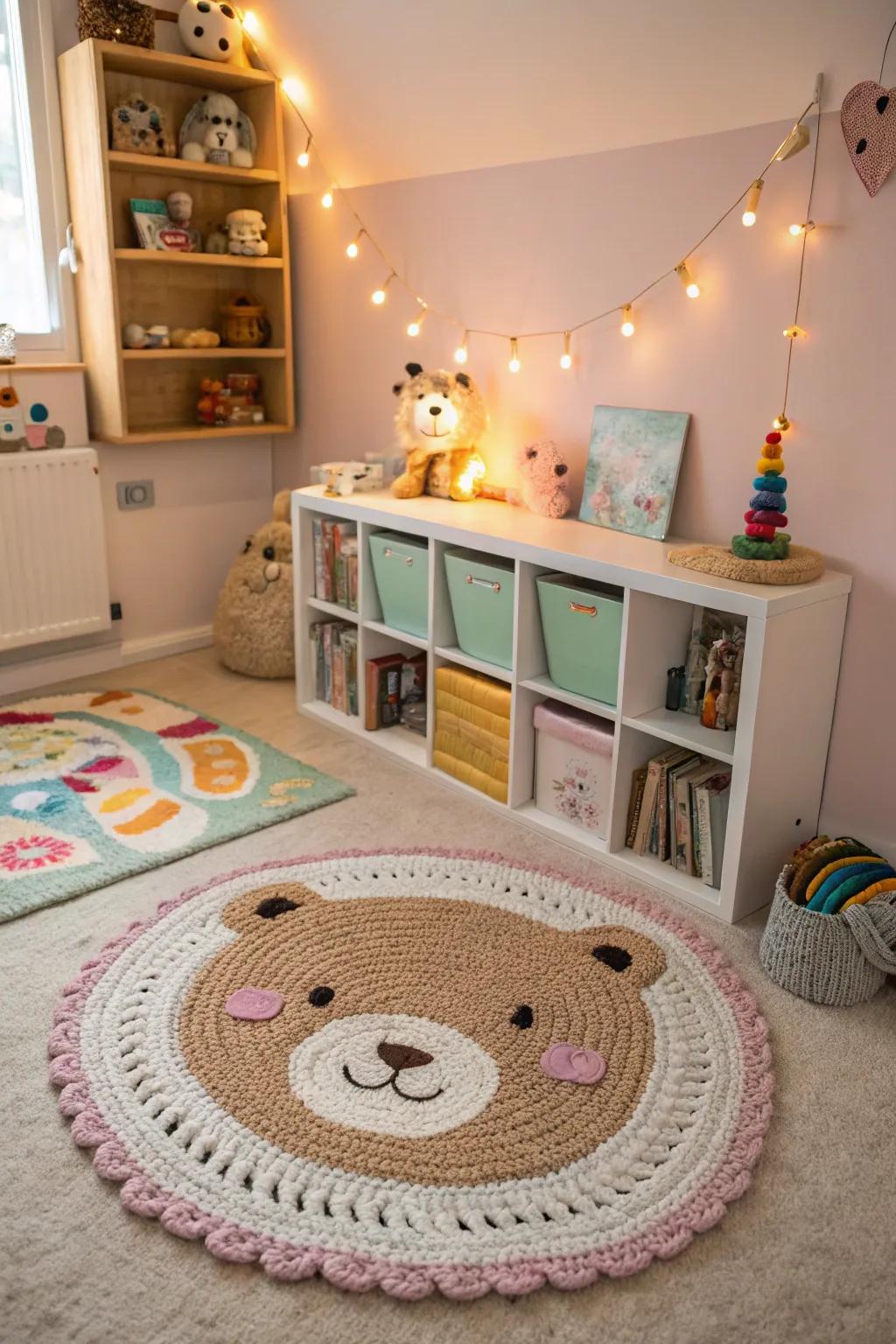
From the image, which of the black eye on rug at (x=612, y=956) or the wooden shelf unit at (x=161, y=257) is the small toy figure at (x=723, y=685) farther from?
the wooden shelf unit at (x=161, y=257)

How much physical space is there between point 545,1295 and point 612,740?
119 cm

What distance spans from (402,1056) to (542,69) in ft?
6.98

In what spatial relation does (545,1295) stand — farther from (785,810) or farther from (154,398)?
(154,398)

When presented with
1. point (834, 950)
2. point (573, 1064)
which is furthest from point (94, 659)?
point (834, 950)

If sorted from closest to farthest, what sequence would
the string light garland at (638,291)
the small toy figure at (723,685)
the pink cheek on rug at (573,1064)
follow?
the pink cheek on rug at (573,1064) → the string light garland at (638,291) → the small toy figure at (723,685)

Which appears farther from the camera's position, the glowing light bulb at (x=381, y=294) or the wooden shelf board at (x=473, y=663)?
the glowing light bulb at (x=381, y=294)

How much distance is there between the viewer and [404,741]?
9.77ft

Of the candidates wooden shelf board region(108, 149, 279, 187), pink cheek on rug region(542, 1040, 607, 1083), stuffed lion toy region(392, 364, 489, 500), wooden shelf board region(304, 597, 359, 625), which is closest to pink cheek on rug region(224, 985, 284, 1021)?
pink cheek on rug region(542, 1040, 607, 1083)

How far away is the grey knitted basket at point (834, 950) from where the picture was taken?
6.27 ft

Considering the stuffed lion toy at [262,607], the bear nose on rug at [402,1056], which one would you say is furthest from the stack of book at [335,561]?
the bear nose on rug at [402,1056]

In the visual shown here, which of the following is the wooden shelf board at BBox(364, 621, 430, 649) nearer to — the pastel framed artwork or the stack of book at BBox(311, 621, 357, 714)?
the stack of book at BBox(311, 621, 357, 714)

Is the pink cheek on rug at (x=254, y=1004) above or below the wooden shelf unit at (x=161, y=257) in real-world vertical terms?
below

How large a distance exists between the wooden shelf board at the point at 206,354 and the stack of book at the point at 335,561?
742mm

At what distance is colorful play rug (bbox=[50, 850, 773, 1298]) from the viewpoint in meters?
1.48
